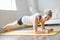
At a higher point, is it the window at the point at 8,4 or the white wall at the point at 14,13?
the window at the point at 8,4

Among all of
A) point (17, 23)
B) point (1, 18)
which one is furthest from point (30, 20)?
point (1, 18)

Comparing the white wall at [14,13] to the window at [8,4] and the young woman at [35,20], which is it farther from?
the young woman at [35,20]

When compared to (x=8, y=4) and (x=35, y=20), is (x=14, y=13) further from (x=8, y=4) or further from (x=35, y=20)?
(x=35, y=20)

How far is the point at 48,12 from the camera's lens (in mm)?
2889

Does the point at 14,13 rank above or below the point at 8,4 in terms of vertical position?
below

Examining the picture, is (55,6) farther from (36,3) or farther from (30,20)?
(30,20)

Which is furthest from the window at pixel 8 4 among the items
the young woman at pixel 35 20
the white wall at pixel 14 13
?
the young woman at pixel 35 20

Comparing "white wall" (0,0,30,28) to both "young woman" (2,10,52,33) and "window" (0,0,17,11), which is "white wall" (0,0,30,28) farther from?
"young woman" (2,10,52,33)

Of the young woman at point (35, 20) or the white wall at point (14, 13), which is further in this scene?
the white wall at point (14, 13)

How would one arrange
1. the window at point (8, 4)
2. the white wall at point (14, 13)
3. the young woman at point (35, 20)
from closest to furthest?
the young woman at point (35, 20), the white wall at point (14, 13), the window at point (8, 4)

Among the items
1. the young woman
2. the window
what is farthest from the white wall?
the young woman

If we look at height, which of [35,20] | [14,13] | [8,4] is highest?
[8,4]

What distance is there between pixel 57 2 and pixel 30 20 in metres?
2.31

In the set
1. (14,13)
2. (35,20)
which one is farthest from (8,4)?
(35,20)
